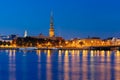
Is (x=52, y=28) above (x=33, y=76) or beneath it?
above

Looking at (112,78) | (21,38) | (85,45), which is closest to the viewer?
(112,78)

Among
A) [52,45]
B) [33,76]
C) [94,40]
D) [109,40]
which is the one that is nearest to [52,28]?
[52,45]

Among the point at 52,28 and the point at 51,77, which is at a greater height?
the point at 52,28

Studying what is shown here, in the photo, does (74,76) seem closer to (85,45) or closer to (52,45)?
(52,45)

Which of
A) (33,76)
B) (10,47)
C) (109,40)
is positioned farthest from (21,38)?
(33,76)

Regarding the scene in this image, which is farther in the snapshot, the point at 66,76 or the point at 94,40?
the point at 94,40

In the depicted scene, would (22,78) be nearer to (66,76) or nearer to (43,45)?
(66,76)

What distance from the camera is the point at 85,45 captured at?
397 ft

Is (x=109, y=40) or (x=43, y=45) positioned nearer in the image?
(x=43, y=45)

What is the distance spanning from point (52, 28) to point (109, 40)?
75.1ft

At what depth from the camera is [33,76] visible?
95.7 feet

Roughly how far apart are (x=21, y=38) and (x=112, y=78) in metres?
83.2

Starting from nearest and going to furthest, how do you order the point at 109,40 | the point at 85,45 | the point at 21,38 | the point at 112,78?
1. the point at 112,78
2. the point at 21,38
3. the point at 85,45
4. the point at 109,40

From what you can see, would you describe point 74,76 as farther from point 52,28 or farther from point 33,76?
point 52,28
